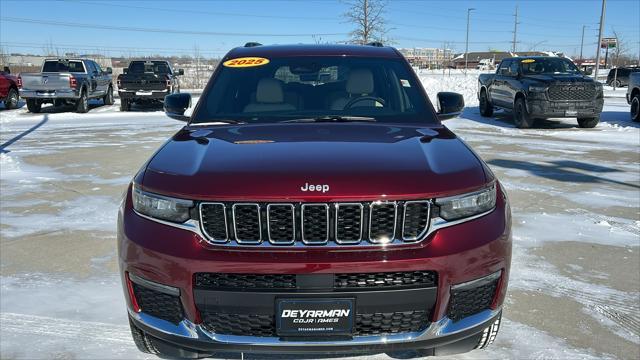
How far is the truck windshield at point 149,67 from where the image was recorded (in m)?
20.8

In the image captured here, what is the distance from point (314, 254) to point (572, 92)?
1239cm

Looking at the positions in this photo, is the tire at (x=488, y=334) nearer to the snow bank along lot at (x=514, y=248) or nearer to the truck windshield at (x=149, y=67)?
the snow bank along lot at (x=514, y=248)

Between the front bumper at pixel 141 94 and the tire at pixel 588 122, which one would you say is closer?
the tire at pixel 588 122

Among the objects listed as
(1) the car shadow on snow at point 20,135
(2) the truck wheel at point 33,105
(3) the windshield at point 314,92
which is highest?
(3) the windshield at point 314,92

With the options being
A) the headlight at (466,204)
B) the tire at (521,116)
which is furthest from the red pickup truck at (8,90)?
the headlight at (466,204)

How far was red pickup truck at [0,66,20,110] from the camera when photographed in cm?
1841

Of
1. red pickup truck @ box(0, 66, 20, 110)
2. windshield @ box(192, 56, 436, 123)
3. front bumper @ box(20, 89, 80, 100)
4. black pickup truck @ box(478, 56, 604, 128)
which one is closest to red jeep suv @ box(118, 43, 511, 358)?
windshield @ box(192, 56, 436, 123)

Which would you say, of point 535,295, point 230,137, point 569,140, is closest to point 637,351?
point 535,295

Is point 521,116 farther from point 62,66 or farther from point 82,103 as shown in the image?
point 62,66

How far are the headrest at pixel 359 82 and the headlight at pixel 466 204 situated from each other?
1525 mm

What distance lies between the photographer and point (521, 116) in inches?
532

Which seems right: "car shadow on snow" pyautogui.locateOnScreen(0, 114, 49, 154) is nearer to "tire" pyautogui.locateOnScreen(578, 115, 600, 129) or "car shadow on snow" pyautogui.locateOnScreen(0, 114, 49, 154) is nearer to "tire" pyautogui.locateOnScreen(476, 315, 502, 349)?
"tire" pyautogui.locateOnScreen(476, 315, 502, 349)

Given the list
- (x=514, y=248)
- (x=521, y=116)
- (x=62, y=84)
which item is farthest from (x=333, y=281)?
(x=62, y=84)

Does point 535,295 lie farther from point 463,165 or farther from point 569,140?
point 569,140
